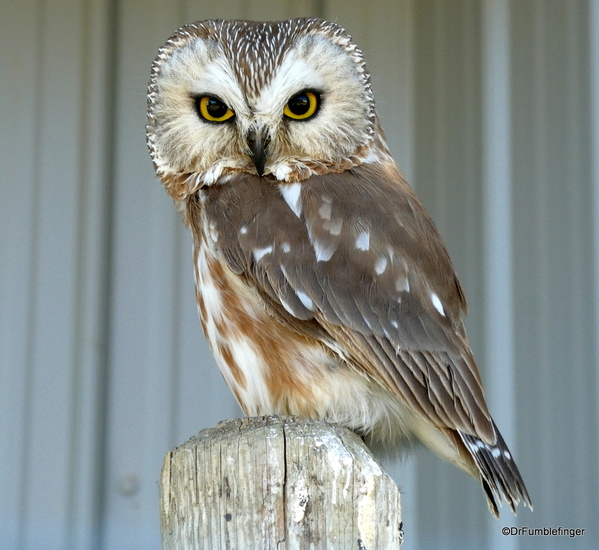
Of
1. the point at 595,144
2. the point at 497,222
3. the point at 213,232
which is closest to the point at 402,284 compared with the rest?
the point at 213,232

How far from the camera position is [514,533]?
12.6ft

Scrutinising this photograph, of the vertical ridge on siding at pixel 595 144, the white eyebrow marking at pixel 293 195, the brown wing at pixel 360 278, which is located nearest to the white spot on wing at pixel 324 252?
the brown wing at pixel 360 278

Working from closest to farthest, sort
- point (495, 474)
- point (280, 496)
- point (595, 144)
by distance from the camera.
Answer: point (280, 496) → point (495, 474) → point (595, 144)

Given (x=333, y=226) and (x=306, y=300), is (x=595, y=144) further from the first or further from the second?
(x=306, y=300)

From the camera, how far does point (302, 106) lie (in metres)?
2.51

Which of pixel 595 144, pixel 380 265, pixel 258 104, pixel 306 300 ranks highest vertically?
pixel 595 144

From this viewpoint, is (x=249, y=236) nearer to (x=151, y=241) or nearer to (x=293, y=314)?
(x=293, y=314)

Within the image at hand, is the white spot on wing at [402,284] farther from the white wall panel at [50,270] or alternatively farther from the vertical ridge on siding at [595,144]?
the white wall panel at [50,270]

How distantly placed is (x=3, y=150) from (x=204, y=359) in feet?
4.97

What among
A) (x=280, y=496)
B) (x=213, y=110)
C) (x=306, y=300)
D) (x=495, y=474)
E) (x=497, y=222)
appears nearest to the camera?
(x=280, y=496)

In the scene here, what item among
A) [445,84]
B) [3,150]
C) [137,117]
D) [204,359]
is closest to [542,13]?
[445,84]

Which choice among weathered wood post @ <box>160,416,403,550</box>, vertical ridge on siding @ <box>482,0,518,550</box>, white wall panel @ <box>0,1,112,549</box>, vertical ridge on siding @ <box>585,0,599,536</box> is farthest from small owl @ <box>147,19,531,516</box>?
white wall panel @ <box>0,1,112,549</box>

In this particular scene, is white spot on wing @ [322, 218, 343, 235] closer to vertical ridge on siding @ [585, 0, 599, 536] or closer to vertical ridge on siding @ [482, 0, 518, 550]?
vertical ridge on siding @ [585, 0, 599, 536]

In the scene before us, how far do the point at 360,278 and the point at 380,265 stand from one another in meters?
0.07
